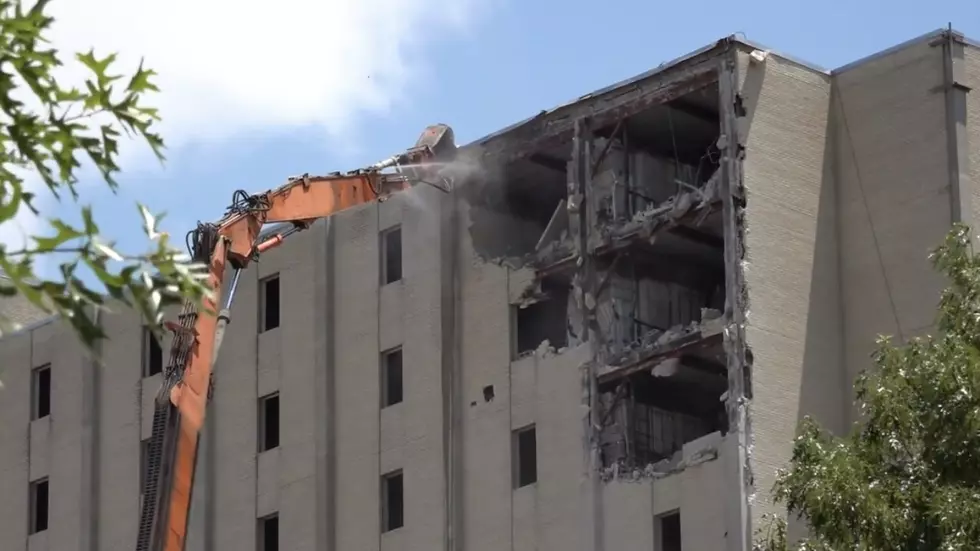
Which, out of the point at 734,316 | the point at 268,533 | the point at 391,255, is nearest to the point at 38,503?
the point at 268,533

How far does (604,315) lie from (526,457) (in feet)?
9.20

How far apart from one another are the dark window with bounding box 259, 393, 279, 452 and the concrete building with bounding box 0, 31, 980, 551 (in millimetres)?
71

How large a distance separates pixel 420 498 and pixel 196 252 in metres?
9.15

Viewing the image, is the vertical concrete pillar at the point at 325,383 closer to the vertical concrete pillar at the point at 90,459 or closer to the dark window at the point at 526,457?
the dark window at the point at 526,457

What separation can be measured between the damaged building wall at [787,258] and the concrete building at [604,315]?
0.05 metres

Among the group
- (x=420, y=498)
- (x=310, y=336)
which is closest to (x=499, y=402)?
(x=420, y=498)

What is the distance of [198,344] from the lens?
99.0ft

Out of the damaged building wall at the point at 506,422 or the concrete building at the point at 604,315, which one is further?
the damaged building wall at the point at 506,422

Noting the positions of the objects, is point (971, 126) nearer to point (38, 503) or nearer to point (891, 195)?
point (891, 195)

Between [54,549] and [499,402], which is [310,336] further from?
[54,549]

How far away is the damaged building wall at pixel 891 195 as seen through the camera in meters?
37.4

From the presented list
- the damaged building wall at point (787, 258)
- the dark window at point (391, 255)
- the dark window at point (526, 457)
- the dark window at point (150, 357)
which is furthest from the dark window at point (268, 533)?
the damaged building wall at point (787, 258)

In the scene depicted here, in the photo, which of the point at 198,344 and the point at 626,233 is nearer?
the point at 198,344

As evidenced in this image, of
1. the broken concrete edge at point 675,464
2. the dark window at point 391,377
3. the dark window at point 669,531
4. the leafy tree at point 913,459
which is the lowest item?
the leafy tree at point 913,459
